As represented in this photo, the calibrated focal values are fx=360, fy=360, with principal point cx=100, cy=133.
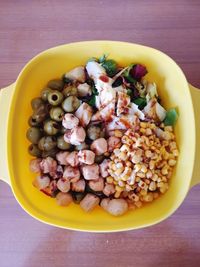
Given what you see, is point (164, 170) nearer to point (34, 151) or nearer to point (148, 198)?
Result: point (148, 198)

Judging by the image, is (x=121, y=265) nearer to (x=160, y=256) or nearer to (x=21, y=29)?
(x=160, y=256)

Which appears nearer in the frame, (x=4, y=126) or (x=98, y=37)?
(x=4, y=126)

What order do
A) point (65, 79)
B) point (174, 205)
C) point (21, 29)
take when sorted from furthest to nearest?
point (21, 29), point (65, 79), point (174, 205)

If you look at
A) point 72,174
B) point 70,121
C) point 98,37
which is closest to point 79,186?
point 72,174

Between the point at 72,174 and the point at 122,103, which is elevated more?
the point at 122,103

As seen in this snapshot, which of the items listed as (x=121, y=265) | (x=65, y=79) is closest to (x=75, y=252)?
(x=121, y=265)

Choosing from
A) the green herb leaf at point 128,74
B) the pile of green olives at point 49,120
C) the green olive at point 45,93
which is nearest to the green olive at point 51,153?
the pile of green olives at point 49,120

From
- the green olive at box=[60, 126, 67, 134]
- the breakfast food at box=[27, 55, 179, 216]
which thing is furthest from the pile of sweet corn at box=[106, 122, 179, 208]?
the green olive at box=[60, 126, 67, 134]

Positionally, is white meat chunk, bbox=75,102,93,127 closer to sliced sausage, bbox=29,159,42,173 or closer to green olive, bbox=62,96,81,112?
green olive, bbox=62,96,81,112
